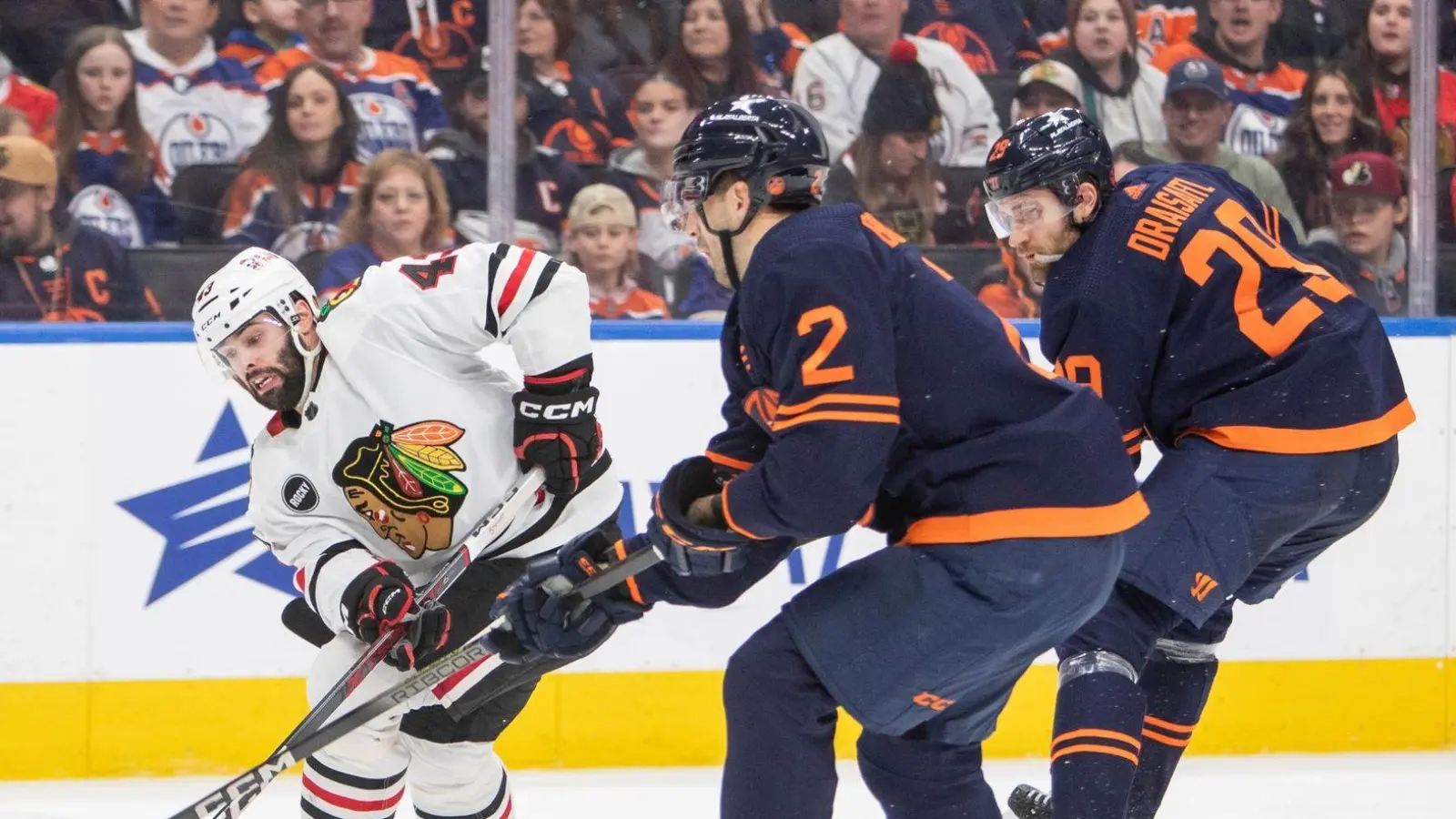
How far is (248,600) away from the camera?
354 centimetres

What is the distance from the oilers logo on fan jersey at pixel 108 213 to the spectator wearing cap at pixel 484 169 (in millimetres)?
702

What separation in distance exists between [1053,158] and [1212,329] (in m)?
0.35

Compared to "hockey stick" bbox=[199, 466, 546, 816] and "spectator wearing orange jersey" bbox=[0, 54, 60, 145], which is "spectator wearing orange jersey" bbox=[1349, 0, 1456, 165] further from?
A: "spectator wearing orange jersey" bbox=[0, 54, 60, 145]

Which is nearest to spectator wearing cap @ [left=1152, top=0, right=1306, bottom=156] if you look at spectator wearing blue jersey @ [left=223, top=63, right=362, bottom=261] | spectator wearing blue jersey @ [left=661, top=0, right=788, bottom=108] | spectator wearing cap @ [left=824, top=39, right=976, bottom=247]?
spectator wearing cap @ [left=824, top=39, right=976, bottom=247]

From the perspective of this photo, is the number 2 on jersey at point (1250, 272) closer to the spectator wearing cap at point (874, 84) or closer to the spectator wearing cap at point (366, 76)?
the spectator wearing cap at point (874, 84)

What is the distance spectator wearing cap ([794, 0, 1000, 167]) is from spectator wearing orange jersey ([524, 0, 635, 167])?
1.52ft

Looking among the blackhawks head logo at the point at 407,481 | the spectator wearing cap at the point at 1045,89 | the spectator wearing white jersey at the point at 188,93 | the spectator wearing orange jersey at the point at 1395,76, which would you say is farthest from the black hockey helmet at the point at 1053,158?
the spectator wearing white jersey at the point at 188,93

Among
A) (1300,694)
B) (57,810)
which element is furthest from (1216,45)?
(57,810)

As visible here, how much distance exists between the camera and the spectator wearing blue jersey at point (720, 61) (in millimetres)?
3980

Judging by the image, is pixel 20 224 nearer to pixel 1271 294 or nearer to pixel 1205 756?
pixel 1271 294

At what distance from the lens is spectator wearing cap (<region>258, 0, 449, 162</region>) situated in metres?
3.89

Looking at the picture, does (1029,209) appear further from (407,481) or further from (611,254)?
(611,254)

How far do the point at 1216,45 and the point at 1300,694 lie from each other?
161cm

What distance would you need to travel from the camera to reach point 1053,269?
2.55m
